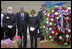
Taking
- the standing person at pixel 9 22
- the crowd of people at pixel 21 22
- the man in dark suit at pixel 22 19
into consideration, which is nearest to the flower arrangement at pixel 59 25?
the crowd of people at pixel 21 22

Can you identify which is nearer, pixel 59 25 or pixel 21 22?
pixel 59 25

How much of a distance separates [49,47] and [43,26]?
810 mm

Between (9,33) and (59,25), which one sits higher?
(59,25)

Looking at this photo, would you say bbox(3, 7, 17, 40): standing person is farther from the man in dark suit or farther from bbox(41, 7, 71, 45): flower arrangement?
bbox(41, 7, 71, 45): flower arrangement

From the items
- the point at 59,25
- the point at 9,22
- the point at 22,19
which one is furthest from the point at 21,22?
the point at 59,25

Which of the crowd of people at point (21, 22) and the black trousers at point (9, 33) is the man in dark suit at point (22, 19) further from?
the black trousers at point (9, 33)

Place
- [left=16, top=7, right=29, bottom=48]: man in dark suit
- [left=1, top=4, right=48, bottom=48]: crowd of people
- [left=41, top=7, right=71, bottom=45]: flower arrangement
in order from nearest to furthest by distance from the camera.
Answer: [left=41, top=7, right=71, bottom=45]: flower arrangement → [left=1, top=4, right=48, bottom=48]: crowd of people → [left=16, top=7, right=29, bottom=48]: man in dark suit

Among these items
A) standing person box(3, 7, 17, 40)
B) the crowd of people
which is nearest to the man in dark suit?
the crowd of people

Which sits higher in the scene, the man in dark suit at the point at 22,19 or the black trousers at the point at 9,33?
the man in dark suit at the point at 22,19

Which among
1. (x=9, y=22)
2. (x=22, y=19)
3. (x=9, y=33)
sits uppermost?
(x=22, y=19)

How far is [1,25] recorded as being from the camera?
9.20 meters

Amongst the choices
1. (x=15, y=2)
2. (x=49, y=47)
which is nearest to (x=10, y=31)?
(x=49, y=47)

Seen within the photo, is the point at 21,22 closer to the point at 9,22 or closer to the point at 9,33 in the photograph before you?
the point at 9,22

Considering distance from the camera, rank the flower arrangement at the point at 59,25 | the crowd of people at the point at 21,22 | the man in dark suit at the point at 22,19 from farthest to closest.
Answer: the man in dark suit at the point at 22,19, the crowd of people at the point at 21,22, the flower arrangement at the point at 59,25
